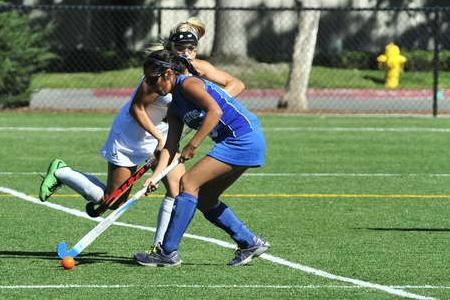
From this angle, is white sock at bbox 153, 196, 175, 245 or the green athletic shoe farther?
the green athletic shoe

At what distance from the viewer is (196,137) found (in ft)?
30.8

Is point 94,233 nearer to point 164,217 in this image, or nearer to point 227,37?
point 164,217

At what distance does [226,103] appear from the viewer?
9617 mm

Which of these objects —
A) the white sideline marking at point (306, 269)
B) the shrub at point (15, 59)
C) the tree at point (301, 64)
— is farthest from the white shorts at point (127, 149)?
the tree at point (301, 64)

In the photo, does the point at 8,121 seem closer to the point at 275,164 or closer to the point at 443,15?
the point at 275,164

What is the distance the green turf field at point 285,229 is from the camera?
903 centimetres

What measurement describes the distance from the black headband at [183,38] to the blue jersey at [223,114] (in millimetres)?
621

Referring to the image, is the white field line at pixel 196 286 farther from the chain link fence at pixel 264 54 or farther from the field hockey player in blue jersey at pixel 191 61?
the chain link fence at pixel 264 54

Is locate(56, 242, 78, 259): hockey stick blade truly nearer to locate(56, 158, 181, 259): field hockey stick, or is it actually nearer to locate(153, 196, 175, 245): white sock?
locate(56, 158, 181, 259): field hockey stick

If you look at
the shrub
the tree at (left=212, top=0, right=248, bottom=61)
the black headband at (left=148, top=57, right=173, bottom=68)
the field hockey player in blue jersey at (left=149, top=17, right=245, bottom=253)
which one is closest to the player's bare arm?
the field hockey player in blue jersey at (left=149, top=17, right=245, bottom=253)

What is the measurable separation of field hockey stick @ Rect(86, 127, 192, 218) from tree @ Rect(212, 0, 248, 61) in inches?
940

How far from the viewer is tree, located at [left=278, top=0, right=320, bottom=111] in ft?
91.5

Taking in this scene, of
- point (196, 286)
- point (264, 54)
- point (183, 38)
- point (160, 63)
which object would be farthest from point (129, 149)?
point (264, 54)

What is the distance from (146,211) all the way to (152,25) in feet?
104
